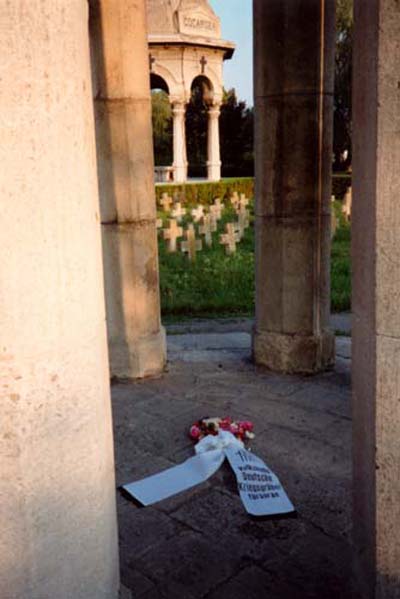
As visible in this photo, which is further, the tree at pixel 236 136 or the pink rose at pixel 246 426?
the tree at pixel 236 136

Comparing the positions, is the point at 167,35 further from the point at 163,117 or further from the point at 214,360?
the point at 214,360

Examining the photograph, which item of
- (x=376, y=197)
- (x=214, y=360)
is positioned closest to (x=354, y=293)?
(x=376, y=197)

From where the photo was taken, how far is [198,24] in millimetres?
27031

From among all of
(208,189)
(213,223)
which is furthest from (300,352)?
(208,189)

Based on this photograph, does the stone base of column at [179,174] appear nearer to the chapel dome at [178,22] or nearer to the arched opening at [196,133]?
the chapel dome at [178,22]

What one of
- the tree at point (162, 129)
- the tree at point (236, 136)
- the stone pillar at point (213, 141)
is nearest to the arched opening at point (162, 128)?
the tree at point (162, 129)

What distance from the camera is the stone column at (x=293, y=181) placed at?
17.0ft

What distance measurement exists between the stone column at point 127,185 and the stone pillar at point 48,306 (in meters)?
3.52

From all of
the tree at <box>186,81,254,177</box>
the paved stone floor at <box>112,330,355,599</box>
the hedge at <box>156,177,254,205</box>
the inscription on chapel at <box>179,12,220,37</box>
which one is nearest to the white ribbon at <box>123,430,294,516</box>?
the paved stone floor at <box>112,330,355,599</box>

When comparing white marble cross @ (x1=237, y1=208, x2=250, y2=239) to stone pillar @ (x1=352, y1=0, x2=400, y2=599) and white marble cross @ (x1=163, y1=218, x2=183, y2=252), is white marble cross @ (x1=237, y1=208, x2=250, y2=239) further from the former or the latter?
stone pillar @ (x1=352, y1=0, x2=400, y2=599)

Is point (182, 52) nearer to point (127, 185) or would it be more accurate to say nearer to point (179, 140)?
point (179, 140)

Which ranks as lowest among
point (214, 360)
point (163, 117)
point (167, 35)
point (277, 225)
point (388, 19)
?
point (214, 360)

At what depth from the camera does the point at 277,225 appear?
552cm

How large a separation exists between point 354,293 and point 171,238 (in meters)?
10.5
